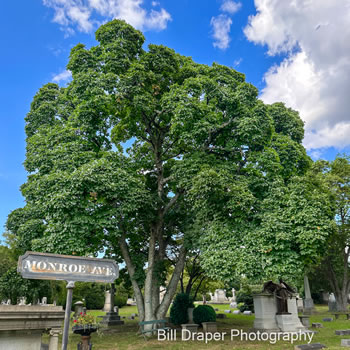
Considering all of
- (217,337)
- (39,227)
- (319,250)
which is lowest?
(217,337)

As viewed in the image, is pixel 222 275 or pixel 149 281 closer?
pixel 222 275

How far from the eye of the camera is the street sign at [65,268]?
4023mm

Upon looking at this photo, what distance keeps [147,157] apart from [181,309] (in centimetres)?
1042

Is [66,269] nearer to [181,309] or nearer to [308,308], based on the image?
[181,309]

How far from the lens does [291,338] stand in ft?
44.1

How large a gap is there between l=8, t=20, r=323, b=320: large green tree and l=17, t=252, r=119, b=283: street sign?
8078 millimetres

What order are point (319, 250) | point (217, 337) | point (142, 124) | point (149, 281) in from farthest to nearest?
1. point (142, 124)
2. point (149, 281)
3. point (217, 337)
4. point (319, 250)

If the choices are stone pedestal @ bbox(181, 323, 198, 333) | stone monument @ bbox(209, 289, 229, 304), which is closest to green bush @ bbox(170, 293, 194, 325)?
stone pedestal @ bbox(181, 323, 198, 333)

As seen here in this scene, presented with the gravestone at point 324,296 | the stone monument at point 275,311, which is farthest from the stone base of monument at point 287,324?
the gravestone at point 324,296

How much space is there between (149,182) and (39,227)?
6.76 meters

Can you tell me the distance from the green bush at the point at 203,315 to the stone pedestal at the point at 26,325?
45.4ft

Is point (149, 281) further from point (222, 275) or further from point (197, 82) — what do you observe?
point (197, 82)

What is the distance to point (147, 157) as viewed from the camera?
18859mm

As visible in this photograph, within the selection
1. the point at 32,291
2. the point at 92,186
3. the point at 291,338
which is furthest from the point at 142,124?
the point at 32,291
